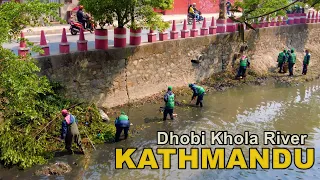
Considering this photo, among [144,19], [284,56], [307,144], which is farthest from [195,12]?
[307,144]

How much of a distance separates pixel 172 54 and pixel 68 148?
6.93 metres

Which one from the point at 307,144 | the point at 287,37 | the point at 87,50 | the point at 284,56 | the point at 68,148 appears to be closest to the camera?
the point at 68,148

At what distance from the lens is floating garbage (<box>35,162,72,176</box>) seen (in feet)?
28.2

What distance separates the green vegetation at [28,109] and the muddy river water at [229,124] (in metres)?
0.45

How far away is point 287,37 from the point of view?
2212cm

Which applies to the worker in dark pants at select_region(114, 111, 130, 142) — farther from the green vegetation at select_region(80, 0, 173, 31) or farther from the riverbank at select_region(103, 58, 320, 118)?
the green vegetation at select_region(80, 0, 173, 31)

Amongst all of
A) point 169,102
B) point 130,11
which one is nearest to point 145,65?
point 130,11

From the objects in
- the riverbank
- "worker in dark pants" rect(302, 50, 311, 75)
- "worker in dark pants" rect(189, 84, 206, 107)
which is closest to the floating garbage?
the riverbank

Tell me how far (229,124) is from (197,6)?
64.2 feet

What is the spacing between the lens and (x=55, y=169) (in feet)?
28.5

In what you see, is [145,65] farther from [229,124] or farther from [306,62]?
[306,62]

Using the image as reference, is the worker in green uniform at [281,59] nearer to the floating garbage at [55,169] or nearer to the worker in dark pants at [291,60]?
the worker in dark pants at [291,60]

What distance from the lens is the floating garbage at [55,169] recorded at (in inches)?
339

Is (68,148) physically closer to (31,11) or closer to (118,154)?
(118,154)
